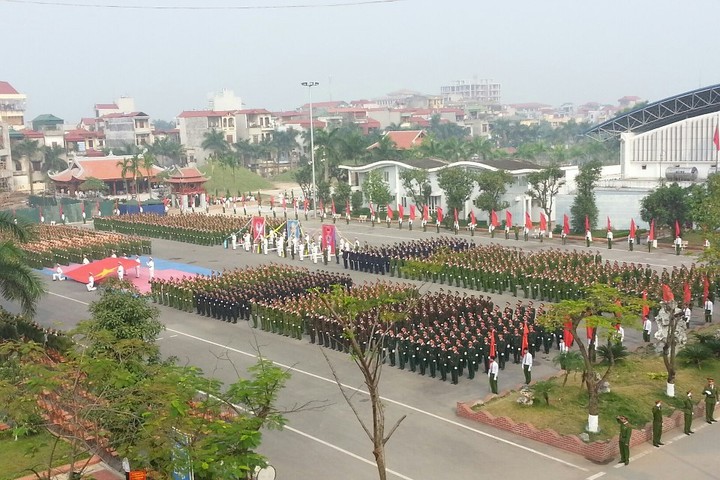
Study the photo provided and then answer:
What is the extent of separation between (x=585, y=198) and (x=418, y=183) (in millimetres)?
8204

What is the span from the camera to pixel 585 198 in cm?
3200

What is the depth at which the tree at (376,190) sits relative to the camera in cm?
3940

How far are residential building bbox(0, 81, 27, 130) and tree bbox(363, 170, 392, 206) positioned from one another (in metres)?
60.2

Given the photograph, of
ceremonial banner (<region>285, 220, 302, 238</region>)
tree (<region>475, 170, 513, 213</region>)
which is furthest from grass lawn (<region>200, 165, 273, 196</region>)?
tree (<region>475, 170, 513, 213</region>)

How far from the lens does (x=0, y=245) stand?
54.9 ft

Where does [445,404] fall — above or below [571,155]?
below

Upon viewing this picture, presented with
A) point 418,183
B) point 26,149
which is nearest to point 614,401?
point 418,183

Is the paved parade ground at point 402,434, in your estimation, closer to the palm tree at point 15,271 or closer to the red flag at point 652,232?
the palm tree at point 15,271

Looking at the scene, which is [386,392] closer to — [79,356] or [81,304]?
[79,356]

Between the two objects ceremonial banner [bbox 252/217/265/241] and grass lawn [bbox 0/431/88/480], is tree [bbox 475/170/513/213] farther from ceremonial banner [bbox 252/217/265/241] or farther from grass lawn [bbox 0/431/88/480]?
grass lawn [bbox 0/431/88/480]

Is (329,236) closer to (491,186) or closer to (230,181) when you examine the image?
(491,186)

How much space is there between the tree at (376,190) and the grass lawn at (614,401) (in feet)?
80.1

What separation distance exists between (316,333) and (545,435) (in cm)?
749

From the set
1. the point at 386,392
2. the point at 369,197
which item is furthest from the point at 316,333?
the point at 369,197
